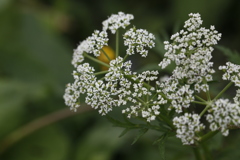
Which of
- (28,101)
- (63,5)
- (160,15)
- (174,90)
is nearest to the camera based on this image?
(174,90)

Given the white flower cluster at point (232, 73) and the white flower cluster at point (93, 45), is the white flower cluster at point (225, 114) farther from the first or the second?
the white flower cluster at point (93, 45)

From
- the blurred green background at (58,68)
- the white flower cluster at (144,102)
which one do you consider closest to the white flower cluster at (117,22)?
the white flower cluster at (144,102)

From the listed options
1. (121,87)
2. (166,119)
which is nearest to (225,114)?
(166,119)

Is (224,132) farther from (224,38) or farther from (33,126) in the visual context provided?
(224,38)

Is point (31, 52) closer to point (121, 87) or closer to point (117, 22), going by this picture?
point (117, 22)

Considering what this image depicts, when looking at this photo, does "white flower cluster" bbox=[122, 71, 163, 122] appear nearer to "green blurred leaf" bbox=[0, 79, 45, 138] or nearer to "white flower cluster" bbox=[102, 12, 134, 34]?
"white flower cluster" bbox=[102, 12, 134, 34]

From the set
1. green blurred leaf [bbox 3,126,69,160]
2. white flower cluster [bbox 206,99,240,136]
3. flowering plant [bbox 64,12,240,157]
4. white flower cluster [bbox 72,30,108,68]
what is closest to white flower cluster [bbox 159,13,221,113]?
flowering plant [bbox 64,12,240,157]

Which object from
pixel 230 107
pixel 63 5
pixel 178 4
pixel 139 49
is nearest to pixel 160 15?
pixel 178 4
